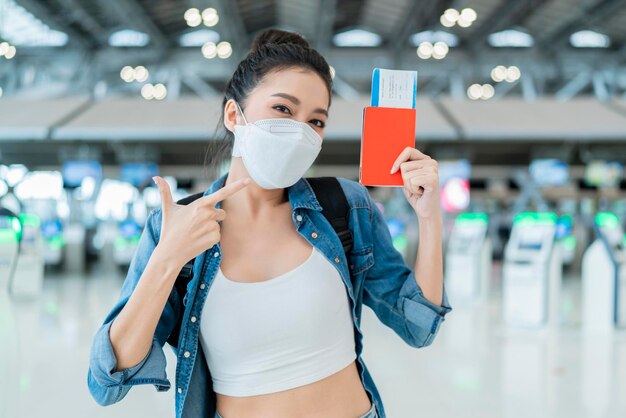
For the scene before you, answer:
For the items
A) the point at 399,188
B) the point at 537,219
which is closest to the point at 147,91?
the point at 399,188

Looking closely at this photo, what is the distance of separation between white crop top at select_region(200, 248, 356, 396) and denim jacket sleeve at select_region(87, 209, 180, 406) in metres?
0.10

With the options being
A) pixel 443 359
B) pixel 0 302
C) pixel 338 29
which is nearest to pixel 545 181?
pixel 338 29

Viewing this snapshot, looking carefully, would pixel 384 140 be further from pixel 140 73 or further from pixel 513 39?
pixel 513 39

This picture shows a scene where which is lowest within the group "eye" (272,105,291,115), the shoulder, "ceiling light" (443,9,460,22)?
the shoulder

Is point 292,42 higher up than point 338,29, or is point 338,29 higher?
point 338,29

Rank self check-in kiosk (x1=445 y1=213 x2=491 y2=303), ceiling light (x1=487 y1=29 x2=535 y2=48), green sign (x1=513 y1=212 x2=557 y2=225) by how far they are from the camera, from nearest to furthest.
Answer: green sign (x1=513 y1=212 x2=557 y2=225)
self check-in kiosk (x1=445 y1=213 x2=491 y2=303)
ceiling light (x1=487 y1=29 x2=535 y2=48)

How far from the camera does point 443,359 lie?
549 cm

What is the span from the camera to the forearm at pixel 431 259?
1.42 meters

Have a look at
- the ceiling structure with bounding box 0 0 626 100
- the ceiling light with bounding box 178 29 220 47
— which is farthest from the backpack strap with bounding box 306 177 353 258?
the ceiling light with bounding box 178 29 220 47

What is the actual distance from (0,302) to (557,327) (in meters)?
6.22

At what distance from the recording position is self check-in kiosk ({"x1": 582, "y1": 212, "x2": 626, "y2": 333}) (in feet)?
23.6

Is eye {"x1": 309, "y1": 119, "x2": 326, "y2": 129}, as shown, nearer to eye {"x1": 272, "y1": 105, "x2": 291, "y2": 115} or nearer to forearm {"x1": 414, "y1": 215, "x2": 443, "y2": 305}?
eye {"x1": 272, "y1": 105, "x2": 291, "y2": 115}

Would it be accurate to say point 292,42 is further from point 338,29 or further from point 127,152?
point 338,29

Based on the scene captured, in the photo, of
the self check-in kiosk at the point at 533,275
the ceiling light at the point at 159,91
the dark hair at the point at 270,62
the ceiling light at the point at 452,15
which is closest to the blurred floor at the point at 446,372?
the self check-in kiosk at the point at 533,275
